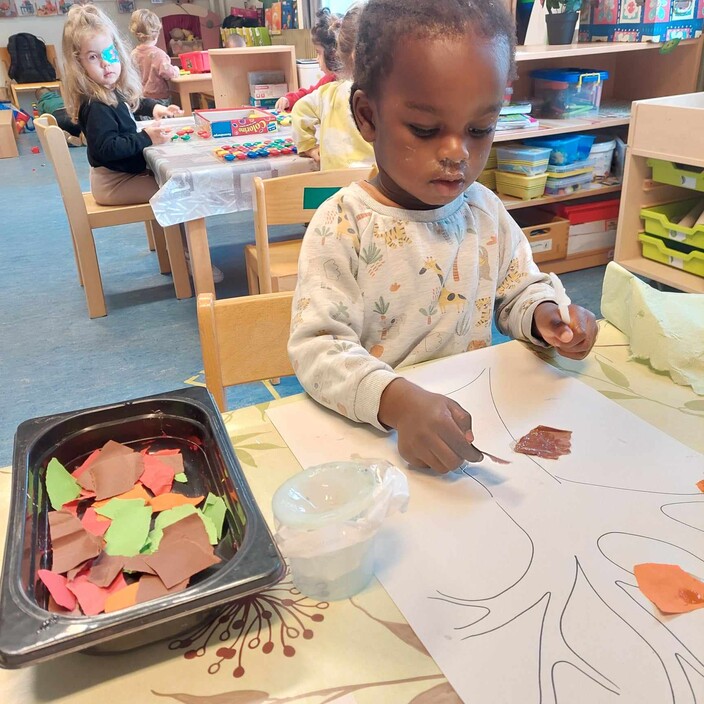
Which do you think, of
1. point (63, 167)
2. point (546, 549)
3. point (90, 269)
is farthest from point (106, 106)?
point (546, 549)

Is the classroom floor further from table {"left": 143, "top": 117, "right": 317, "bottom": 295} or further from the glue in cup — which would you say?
the glue in cup

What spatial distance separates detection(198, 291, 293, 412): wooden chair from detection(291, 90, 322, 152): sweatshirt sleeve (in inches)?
51.0

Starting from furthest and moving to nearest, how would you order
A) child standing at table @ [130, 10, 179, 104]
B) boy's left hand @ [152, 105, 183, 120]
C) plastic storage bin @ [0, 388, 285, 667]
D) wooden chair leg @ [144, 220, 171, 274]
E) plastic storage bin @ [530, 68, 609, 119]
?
child standing at table @ [130, 10, 179, 104] → boy's left hand @ [152, 105, 183, 120] → wooden chair leg @ [144, 220, 171, 274] → plastic storage bin @ [530, 68, 609, 119] → plastic storage bin @ [0, 388, 285, 667]

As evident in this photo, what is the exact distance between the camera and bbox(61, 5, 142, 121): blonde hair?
213 centimetres

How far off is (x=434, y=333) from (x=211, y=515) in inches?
15.7

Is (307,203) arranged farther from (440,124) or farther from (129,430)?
(129,430)

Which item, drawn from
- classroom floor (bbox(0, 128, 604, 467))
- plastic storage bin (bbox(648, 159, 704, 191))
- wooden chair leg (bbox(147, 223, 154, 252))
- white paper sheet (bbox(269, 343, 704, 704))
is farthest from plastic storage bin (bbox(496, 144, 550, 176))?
white paper sheet (bbox(269, 343, 704, 704))

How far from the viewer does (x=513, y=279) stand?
0.83 metres

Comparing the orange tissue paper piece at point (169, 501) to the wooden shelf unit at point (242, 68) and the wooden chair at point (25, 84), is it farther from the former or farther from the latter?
the wooden chair at point (25, 84)

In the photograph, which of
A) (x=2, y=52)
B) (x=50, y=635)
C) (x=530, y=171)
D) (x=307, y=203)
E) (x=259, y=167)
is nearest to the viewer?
(x=50, y=635)

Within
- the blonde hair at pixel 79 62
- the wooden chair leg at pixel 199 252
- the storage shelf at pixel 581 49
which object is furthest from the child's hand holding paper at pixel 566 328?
the blonde hair at pixel 79 62

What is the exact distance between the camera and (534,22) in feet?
8.07

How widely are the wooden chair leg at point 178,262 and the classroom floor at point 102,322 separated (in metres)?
0.05

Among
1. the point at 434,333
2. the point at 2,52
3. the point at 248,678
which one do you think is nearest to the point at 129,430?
the point at 248,678
